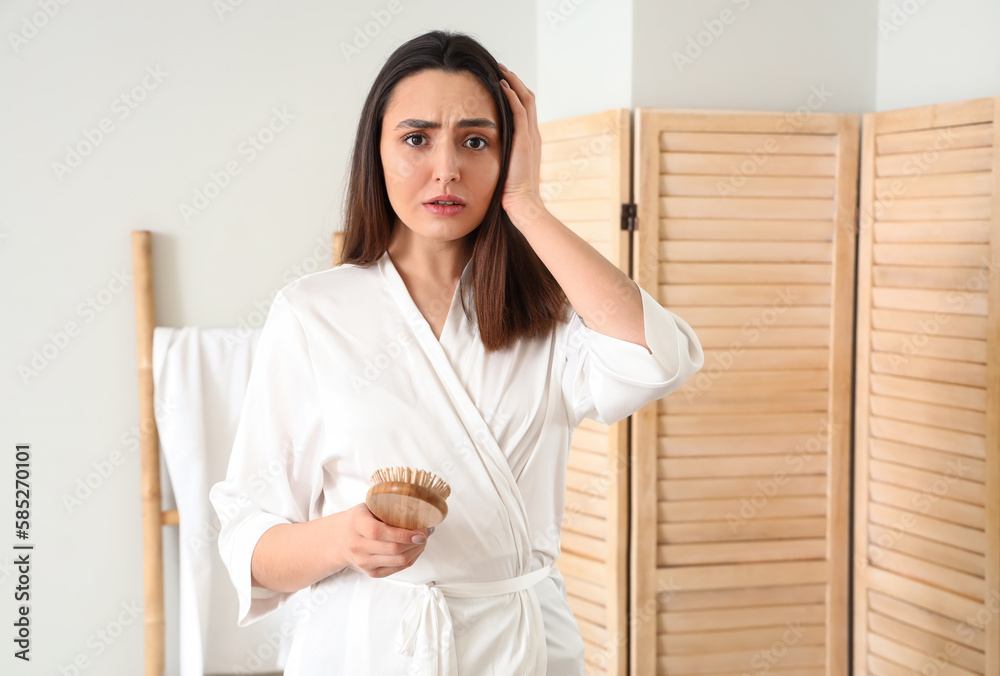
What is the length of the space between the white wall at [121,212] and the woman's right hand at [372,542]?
4.37 feet

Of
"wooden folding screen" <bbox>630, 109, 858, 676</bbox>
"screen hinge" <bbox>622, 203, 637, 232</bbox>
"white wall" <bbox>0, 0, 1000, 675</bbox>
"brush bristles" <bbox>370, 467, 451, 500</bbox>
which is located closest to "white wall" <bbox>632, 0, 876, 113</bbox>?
"white wall" <bbox>0, 0, 1000, 675</bbox>

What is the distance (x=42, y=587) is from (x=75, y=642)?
0.52 ft

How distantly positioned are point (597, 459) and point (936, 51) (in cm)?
124

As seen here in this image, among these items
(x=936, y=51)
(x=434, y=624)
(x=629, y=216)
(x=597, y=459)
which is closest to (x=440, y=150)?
(x=434, y=624)

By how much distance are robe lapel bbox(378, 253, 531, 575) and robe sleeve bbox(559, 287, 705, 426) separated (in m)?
0.13

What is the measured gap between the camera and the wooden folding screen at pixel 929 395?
1688mm

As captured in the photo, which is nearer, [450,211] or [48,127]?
[450,211]

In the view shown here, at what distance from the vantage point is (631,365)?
35.9 inches

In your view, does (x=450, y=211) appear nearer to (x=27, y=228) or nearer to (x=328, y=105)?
(x=328, y=105)

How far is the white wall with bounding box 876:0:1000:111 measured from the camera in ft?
5.81

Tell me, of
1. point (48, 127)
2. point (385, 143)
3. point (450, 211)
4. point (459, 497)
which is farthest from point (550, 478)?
point (48, 127)

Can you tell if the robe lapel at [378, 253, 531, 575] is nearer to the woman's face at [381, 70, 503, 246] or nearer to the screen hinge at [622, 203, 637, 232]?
the woman's face at [381, 70, 503, 246]

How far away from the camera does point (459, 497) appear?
0.93m

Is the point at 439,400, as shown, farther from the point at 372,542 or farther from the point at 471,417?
the point at 372,542
